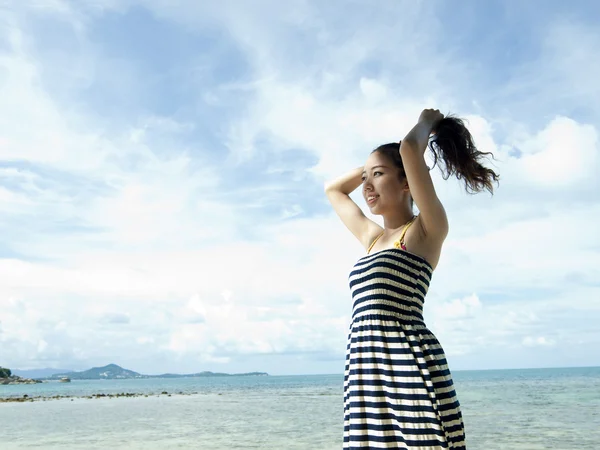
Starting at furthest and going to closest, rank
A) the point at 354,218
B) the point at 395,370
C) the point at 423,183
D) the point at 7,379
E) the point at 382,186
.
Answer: the point at 7,379 < the point at 354,218 < the point at 382,186 < the point at 423,183 < the point at 395,370

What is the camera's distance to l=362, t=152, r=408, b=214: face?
101 inches

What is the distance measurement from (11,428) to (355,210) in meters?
17.6

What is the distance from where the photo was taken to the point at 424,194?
7.84 ft

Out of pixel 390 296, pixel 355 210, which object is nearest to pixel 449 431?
pixel 390 296

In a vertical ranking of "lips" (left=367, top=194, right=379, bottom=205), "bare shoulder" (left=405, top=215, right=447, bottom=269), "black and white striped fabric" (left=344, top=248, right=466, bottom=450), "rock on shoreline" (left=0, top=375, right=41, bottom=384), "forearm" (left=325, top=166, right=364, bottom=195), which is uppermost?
"rock on shoreline" (left=0, top=375, right=41, bottom=384)

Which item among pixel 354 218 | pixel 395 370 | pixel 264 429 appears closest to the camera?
pixel 395 370

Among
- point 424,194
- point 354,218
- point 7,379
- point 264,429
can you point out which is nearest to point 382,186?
point 424,194

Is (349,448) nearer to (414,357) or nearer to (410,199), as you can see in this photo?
(414,357)

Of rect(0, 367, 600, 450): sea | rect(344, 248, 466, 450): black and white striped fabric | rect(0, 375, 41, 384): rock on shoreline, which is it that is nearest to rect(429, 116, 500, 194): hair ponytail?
rect(344, 248, 466, 450): black and white striped fabric

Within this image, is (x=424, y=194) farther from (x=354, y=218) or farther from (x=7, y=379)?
(x=7, y=379)

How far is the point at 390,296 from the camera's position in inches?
91.2

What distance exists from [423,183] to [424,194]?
43 millimetres

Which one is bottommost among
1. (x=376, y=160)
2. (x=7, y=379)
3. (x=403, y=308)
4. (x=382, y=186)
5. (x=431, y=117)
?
(x=403, y=308)

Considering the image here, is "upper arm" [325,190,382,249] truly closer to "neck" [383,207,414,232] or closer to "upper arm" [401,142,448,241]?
"neck" [383,207,414,232]
